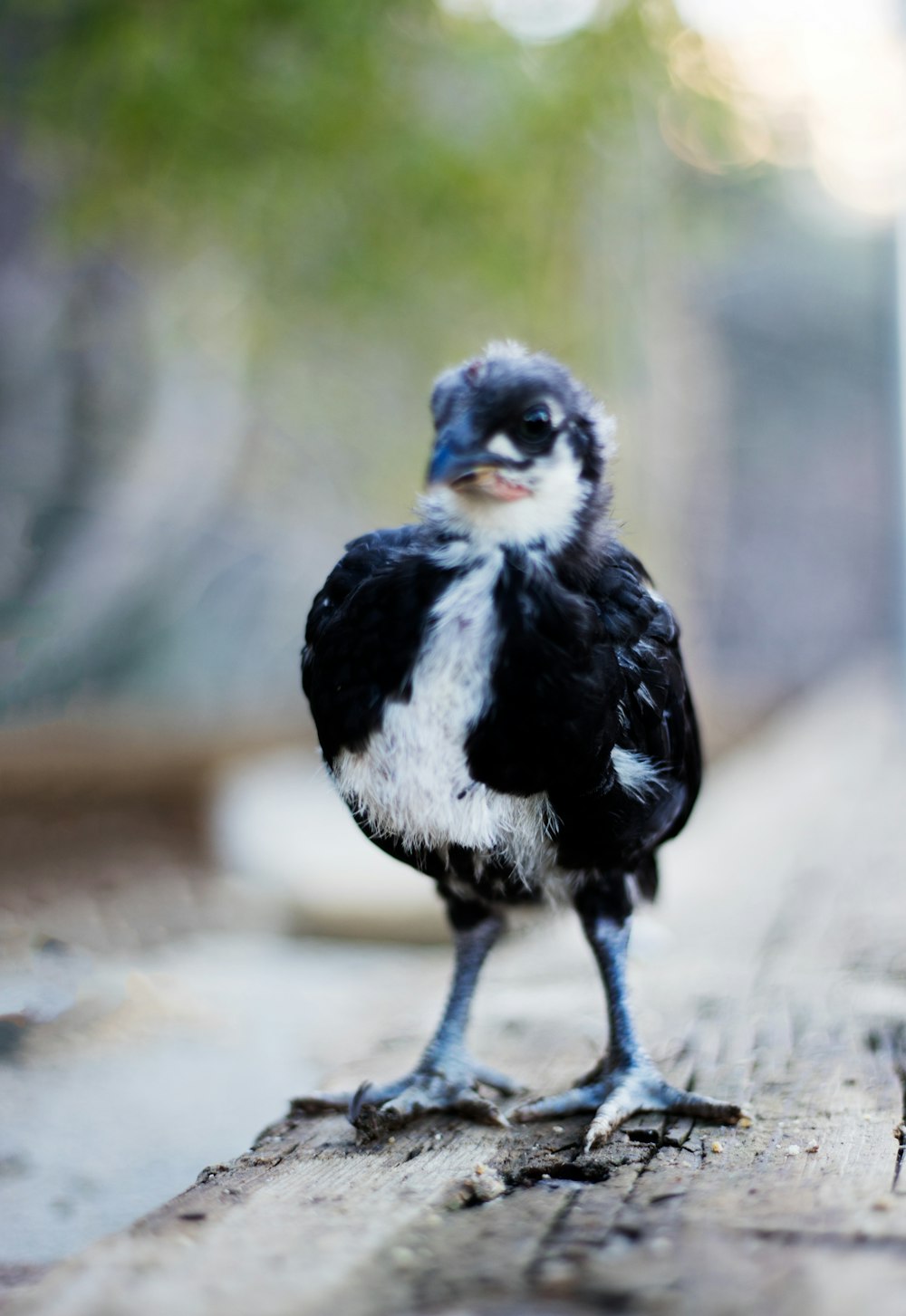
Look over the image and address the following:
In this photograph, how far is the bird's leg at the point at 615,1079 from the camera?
Answer: 193 cm

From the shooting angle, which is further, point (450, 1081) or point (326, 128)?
point (326, 128)

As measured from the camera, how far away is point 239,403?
21.8 feet

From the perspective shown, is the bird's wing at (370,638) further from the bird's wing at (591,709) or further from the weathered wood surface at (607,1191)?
the weathered wood surface at (607,1191)

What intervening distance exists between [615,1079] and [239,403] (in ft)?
17.1

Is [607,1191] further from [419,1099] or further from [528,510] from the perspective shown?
[528,510]

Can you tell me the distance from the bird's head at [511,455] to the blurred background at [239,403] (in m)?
1.34

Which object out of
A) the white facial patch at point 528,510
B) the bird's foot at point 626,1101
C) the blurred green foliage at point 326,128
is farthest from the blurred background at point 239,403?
the white facial patch at point 528,510

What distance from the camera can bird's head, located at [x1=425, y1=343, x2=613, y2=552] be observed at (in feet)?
5.64

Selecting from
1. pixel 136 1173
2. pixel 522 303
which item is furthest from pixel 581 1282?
pixel 522 303

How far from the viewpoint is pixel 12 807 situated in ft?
19.8

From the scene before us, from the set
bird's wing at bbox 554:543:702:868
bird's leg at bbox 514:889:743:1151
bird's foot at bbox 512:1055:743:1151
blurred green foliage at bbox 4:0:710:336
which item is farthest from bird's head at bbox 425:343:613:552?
blurred green foliage at bbox 4:0:710:336

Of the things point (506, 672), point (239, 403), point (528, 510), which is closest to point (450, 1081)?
point (506, 672)

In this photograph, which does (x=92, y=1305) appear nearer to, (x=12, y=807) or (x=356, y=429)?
(x=12, y=807)

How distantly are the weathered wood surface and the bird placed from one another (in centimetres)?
15
